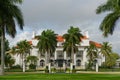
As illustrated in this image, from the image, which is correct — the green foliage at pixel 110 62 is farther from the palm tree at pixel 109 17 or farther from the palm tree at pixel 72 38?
the palm tree at pixel 109 17

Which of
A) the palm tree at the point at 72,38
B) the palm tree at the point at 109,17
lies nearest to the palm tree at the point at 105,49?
the palm tree at the point at 72,38

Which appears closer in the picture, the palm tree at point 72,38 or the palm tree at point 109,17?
the palm tree at point 109,17

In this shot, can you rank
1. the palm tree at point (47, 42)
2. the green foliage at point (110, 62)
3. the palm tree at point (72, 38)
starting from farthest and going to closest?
1. the green foliage at point (110, 62)
2. the palm tree at point (47, 42)
3. the palm tree at point (72, 38)

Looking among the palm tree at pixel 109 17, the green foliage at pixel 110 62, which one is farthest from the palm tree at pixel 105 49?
the palm tree at pixel 109 17

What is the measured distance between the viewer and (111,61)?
114125mm

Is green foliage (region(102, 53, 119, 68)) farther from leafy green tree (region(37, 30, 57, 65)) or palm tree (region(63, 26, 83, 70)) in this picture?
leafy green tree (region(37, 30, 57, 65))

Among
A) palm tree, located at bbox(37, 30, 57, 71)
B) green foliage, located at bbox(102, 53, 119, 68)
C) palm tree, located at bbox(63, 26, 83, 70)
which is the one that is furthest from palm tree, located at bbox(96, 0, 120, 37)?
green foliage, located at bbox(102, 53, 119, 68)

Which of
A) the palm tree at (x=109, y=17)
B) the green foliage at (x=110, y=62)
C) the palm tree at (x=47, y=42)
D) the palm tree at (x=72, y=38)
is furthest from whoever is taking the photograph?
the green foliage at (x=110, y=62)

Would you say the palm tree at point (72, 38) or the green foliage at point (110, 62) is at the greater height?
the palm tree at point (72, 38)

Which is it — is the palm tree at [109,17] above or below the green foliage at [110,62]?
above

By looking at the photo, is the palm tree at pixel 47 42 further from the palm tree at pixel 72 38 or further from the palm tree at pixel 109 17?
the palm tree at pixel 109 17

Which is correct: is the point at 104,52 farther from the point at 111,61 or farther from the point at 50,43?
the point at 50,43

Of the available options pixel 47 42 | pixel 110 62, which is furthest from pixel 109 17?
pixel 110 62

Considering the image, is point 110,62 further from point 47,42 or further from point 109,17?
point 109,17
